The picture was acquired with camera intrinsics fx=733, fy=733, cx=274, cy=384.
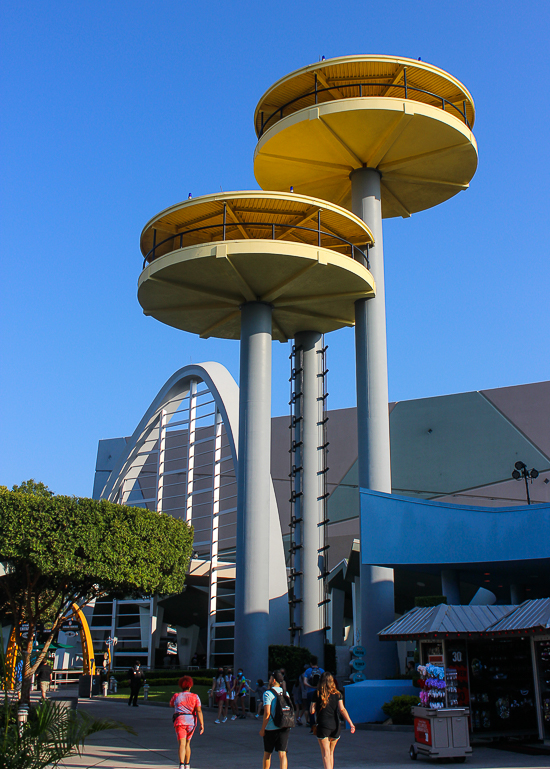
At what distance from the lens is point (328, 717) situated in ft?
35.2

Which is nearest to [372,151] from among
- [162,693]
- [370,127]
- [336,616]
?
[370,127]

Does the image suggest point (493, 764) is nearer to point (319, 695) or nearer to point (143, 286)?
point (319, 695)

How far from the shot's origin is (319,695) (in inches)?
428

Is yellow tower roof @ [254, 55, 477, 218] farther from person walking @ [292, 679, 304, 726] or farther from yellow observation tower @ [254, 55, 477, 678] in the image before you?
person walking @ [292, 679, 304, 726]

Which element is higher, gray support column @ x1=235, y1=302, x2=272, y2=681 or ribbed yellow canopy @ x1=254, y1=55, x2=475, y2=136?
ribbed yellow canopy @ x1=254, y1=55, x2=475, y2=136

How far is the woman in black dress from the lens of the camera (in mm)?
10680

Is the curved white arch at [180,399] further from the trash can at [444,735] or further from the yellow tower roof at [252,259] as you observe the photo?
the trash can at [444,735]

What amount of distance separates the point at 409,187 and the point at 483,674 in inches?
815

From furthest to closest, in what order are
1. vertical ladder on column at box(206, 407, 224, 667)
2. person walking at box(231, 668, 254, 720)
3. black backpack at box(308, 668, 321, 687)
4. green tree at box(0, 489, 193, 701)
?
vertical ladder on column at box(206, 407, 224, 667), green tree at box(0, 489, 193, 701), person walking at box(231, 668, 254, 720), black backpack at box(308, 668, 321, 687)

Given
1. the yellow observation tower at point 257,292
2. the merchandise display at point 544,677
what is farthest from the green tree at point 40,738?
the yellow observation tower at point 257,292

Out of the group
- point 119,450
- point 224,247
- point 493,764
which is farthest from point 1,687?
point 119,450

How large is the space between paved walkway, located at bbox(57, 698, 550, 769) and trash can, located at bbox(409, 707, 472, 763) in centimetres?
23

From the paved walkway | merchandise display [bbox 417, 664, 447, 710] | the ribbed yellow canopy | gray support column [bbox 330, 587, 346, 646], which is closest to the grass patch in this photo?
gray support column [bbox 330, 587, 346, 646]

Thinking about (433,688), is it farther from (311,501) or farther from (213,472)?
(213,472)
